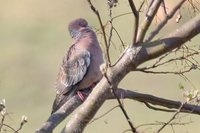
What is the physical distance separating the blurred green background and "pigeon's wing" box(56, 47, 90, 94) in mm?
2735

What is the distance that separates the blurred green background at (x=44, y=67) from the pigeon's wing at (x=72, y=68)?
274 centimetres

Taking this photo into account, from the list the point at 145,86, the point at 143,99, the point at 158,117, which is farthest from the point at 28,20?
the point at 143,99

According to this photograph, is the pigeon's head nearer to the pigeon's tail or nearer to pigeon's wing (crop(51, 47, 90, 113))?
pigeon's wing (crop(51, 47, 90, 113))

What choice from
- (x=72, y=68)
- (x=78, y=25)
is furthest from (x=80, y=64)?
(x=78, y=25)

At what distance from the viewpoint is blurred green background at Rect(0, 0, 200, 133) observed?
21.5 ft

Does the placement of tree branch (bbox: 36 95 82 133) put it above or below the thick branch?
above

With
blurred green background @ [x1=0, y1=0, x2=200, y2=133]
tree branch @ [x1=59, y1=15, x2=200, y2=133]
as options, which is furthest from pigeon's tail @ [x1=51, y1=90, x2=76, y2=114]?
blurred green background @ [x1=0, y1=0, x2=200, y2=133]

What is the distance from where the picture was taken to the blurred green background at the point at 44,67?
21.5 feet

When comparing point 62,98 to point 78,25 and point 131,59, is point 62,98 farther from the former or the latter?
point 131,59

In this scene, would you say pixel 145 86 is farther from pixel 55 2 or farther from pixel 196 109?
pixel 196 109

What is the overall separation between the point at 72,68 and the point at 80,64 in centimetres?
4

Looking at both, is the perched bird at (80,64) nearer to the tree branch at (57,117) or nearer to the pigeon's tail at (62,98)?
the pigeon's tail at (62,98)

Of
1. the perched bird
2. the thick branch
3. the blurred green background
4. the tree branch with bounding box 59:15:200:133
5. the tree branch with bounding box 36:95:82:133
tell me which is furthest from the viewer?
the blurred green background

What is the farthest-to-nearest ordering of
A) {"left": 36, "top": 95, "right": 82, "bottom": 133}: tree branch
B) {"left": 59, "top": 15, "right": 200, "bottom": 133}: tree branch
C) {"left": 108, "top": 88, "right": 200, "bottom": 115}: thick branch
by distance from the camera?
1. {"left": 108, "top": 88, "right": 200, "bottom": 115}: thick branch
2. {"left": 36, "top": 95, "right": 82, "bottom": 133}: tree branch
3. {"left": 59, "top": 15, "right": 200, "bottom": 133}: tree branch
